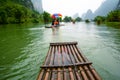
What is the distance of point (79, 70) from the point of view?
6879mm

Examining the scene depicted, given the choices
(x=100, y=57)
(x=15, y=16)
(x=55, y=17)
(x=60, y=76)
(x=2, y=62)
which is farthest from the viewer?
(x=15, y=16)

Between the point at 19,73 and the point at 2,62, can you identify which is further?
the point at 2,62

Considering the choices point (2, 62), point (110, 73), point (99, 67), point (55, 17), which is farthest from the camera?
point (55, 17)

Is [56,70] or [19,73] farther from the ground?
[56,70]

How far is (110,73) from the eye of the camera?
9.02 metres

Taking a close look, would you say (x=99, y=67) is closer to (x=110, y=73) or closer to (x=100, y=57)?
(x=110, y=73)

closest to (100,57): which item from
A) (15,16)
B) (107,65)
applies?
(107,65)

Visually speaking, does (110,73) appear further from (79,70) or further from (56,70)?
(56,70)

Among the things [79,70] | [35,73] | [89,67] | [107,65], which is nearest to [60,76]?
[79,70]

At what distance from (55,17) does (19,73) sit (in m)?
42.7

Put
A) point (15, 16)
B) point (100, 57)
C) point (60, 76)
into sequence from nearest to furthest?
point (60, 76) < point (100, 57) < point (15, 16)

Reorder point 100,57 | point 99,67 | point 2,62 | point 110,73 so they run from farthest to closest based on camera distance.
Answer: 1. point 100,57
2. point 2,62
3. point 99,67
4. point 110,73

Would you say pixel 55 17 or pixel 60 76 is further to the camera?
pixel 55 17

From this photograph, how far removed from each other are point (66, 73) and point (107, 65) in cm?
495
